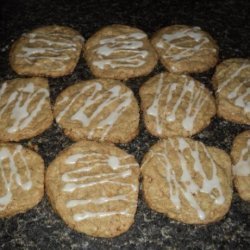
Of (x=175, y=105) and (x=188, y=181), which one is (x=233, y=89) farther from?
(x=188, y=181)

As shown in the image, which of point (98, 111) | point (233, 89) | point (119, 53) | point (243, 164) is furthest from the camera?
point (119, 53)

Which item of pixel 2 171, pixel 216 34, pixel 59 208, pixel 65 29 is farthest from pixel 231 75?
pixel 2 171

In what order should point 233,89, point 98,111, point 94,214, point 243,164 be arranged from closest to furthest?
point 94,214 → point 243,164 → point 98,111 → point 233,89

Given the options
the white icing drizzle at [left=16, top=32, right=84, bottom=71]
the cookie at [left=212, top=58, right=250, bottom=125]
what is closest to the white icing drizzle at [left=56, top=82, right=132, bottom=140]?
the white icing drizzle at [left=16, top=32, right=84, bottom=71]

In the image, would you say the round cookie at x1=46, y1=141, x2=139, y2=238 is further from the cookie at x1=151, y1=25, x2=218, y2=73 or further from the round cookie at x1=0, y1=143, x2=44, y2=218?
the cookie at x1=151, y1=25, x2=218, y2=73

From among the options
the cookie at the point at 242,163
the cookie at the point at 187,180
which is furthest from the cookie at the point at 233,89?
the cookie at the point at 187,180

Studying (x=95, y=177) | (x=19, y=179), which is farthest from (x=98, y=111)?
(x=19, y=179)
